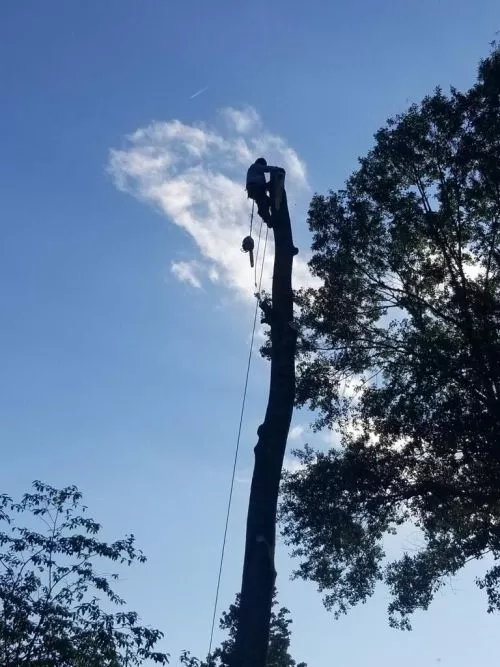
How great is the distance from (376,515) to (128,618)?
24.6 feet

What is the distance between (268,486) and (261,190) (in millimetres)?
4503

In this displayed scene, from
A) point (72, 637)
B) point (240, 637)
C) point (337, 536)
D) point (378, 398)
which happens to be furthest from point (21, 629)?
point (378, 398)

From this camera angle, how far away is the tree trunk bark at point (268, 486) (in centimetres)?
750

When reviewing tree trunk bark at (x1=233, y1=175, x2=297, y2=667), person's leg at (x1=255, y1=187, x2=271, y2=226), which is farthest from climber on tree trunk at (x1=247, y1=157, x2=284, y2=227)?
tree trunk bark at (x1=233, y1=175, x2=297, y2=667)

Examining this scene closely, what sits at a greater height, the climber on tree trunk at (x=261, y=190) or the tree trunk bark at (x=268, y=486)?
the climber on tree trunk at (x=261, y=190)

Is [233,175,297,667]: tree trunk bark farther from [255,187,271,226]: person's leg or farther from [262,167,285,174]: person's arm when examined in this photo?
[262,167,285,174]: person's arm

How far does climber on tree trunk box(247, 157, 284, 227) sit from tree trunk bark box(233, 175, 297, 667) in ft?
2.83

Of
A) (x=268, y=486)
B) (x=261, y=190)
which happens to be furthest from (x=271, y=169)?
(x=268, y=486)

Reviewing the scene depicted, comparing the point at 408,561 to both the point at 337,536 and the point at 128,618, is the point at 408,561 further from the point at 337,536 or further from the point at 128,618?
the point at 128,618

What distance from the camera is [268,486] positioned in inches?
327

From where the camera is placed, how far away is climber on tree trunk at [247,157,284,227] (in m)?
10.8

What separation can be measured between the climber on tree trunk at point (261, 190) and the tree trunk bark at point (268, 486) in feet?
2.83

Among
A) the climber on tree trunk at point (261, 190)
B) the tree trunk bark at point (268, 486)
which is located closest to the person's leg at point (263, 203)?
the climber on tree trunk at point (261, 190)

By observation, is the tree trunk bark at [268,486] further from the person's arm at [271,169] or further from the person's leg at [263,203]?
the person's arm at [271,169]
